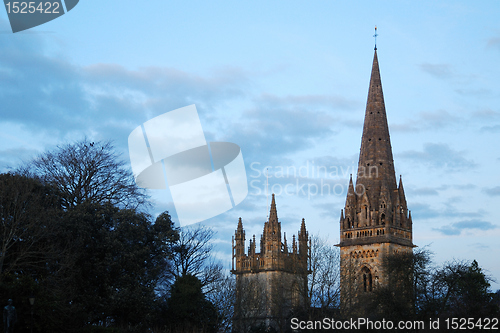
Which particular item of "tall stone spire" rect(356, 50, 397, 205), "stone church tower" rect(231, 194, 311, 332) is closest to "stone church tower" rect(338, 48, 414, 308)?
"tall stone spire" rect(356, 50, 397, 205)

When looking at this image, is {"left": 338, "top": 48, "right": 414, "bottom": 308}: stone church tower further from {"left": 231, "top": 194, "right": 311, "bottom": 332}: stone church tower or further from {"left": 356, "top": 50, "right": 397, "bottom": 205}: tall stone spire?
{"left": 231, "top": 194, "right": 311, "bottom": 332}: stone church tower

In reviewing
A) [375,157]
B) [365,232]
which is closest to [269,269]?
[365,232]

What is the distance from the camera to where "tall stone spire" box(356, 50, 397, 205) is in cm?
7100

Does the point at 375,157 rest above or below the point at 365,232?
above

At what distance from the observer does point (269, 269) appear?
71.8m

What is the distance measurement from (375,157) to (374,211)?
565 cm

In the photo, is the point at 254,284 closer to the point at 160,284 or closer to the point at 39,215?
the point at 160,284

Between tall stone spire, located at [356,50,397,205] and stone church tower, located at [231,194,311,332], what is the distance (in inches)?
364

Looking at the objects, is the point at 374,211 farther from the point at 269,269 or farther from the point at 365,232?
the point at 269,269

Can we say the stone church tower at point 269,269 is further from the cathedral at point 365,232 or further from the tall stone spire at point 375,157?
the tall stone spire at point 375,157

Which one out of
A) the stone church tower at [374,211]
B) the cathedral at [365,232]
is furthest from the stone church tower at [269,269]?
the stone church tower at [374,211]

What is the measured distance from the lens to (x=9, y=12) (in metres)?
36.6

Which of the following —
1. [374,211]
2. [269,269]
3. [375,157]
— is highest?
[375,157]

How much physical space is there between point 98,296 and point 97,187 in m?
10.1
